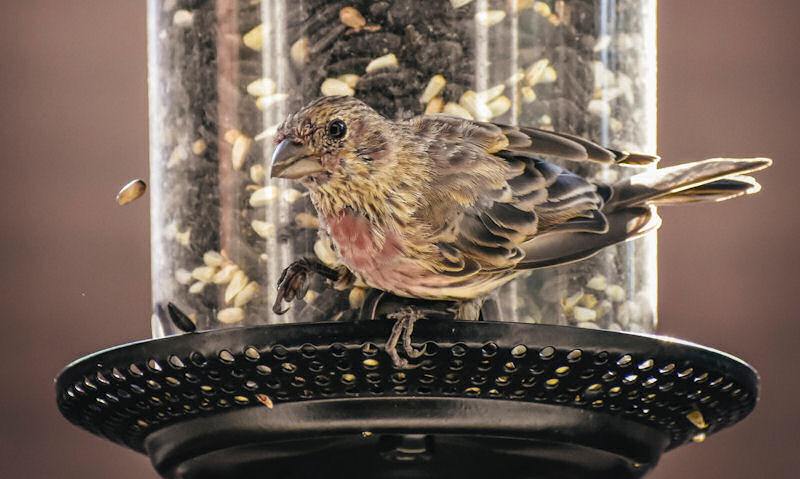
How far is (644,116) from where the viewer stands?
3.95 m

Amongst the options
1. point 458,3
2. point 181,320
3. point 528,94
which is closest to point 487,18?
point 458,3

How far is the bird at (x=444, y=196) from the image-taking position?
346cm

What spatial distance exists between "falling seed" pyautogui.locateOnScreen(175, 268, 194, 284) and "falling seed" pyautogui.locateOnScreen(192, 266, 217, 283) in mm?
14

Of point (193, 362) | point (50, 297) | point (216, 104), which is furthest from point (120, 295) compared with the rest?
point (193, 362)

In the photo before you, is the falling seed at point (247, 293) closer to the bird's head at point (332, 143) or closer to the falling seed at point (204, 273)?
the falling seed at point (204, 273)

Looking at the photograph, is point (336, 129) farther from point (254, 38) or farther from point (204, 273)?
point (204, 273)

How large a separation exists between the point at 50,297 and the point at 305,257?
6.43ft

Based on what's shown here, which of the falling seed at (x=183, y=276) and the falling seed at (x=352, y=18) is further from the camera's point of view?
the falling seed at (x=183, y=276)

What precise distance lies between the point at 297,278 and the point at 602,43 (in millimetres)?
913

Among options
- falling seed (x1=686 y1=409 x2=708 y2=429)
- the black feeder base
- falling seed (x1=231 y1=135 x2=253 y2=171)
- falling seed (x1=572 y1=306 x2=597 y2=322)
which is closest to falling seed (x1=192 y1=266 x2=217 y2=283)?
falling seed (x1=231 y1=135 x2=253 y2=171)

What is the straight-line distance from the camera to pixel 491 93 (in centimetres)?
363

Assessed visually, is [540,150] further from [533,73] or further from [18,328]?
[18,328]

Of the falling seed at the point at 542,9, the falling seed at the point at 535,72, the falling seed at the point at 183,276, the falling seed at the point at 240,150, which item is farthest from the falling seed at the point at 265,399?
the falling seed at the point at 542,9

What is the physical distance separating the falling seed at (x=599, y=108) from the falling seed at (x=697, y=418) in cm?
72
